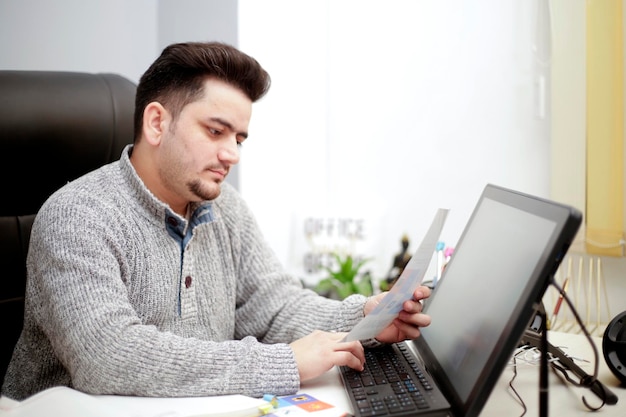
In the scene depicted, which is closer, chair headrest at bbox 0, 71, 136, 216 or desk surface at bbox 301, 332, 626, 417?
desk surface at bbox 301, 332, 626, 417

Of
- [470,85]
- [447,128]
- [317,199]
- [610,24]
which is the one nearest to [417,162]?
[447,128]

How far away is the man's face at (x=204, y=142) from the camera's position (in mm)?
1197

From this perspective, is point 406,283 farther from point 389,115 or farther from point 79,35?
point 79,35

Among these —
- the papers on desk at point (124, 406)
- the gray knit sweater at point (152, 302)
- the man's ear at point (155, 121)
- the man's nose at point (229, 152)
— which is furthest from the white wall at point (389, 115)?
the papers on desk at point (124, 406)

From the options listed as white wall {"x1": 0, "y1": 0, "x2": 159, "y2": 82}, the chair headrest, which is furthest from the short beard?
white wall {"x1": 0, "y1": 0, "x2": 159, "y2": 82}

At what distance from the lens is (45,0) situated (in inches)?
84.5

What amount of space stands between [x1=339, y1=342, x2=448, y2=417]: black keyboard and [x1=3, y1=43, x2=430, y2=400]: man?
0.04 meters

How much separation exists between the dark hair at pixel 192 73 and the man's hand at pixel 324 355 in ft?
1.73

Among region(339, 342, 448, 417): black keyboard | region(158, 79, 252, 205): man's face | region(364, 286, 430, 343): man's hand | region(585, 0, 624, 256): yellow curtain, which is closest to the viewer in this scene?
region(339, 342, 448, 417): black keyboard

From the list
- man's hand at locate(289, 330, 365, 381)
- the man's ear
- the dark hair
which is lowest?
man's hand at locate(289, 330, 365, 381)

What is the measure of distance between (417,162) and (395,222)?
0.26 metres

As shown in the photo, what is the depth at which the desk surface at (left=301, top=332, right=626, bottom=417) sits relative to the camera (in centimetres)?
93

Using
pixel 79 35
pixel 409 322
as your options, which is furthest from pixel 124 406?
pixel 79 35

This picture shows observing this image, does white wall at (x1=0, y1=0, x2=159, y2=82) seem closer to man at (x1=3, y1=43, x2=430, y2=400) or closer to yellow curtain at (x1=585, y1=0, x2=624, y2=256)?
man at (x1=3, y1=43, x2=430, y2=400)
